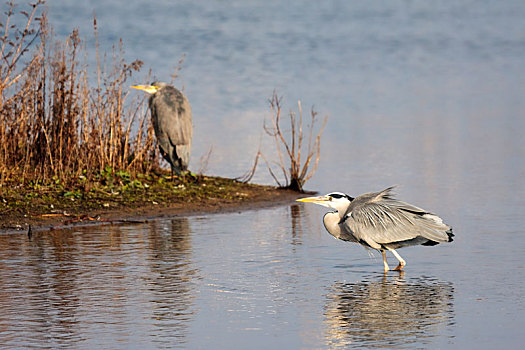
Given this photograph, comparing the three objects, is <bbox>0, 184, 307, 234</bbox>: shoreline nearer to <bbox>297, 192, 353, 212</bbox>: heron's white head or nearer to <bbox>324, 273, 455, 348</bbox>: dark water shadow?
<bbox>297, 192, 353, 212</bbox>: heron's white head

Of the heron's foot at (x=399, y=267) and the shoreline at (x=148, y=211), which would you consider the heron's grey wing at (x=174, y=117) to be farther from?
the heron's foot at (x=399, y=267)

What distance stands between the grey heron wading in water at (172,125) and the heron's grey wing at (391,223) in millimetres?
6334

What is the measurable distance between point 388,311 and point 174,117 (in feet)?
28.0

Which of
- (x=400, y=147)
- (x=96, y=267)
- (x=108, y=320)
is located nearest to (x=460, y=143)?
(x=400, y=147)

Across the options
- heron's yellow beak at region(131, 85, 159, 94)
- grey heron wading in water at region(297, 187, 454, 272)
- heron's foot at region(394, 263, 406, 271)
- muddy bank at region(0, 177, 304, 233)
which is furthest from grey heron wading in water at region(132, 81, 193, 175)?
heron's foot at region(394, 263, 406, 271)

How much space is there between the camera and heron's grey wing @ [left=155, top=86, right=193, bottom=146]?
50.0 ft

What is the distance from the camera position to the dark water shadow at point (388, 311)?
6.43 metres

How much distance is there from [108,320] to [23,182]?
6891 mm

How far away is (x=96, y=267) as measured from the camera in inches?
364

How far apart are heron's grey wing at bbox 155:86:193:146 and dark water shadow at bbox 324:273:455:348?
7001 mm

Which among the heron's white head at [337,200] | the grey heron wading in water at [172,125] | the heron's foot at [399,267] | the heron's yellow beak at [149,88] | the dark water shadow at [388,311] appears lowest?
the dark water shadow at [388,311]

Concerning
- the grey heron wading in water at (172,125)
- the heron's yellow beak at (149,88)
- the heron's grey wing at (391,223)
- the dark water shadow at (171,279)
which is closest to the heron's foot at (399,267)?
the heron's grey wing at (391,223)

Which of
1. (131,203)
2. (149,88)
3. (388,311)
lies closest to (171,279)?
(388,311)

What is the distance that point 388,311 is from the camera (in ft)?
23.9
